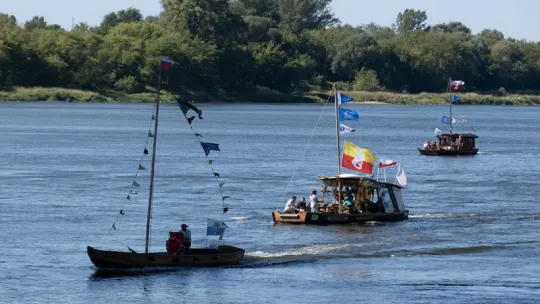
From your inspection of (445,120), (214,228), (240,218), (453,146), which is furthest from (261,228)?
(453,146)

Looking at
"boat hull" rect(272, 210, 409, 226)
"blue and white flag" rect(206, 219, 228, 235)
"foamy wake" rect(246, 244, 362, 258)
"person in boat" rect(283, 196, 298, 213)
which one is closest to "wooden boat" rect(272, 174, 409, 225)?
"boat hull" rect(272, 210, 409, 226)

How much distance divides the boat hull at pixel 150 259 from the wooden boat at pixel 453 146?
66745 mm

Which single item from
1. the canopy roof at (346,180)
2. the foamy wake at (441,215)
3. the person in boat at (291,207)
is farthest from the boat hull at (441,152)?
the person in boat at (291,207)

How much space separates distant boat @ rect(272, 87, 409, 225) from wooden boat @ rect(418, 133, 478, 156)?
162 ft

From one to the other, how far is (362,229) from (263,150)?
5426cm

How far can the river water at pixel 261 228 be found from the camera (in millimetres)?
45906

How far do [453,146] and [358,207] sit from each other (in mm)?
54568

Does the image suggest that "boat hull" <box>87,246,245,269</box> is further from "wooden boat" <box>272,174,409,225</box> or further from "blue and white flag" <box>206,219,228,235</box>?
"wooden boat" <box>272,174,409,225</box>

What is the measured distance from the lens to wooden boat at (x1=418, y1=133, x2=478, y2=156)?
373ft

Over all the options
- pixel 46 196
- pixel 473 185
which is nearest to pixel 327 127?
pixel 473 185

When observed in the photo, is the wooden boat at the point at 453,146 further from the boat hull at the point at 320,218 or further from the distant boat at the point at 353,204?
the boat hull at the point at 320,218

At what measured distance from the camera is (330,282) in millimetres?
47719

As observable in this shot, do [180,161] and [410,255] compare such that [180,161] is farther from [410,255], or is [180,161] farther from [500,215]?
[410,255]

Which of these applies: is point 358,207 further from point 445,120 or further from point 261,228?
point 445,120
